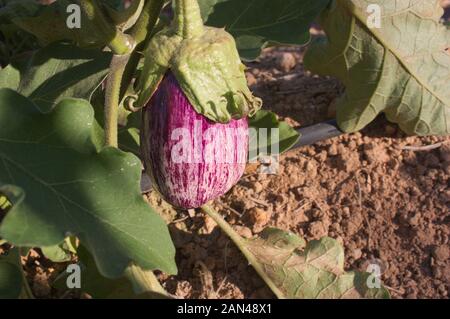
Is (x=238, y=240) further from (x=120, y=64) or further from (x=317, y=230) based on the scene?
(x=120, y=64)

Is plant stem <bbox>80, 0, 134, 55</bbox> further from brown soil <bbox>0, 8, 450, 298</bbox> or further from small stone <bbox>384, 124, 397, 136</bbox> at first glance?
small stone <bbox>384, 124, 397, 136</bbox>

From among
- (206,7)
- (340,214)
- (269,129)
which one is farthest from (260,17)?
(340,214)

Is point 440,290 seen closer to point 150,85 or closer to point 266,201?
point 266,201

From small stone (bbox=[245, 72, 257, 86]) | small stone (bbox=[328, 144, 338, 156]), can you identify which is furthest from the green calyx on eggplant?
small stone (bbox=[245, 72, 257, 86])

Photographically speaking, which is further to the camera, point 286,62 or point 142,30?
point 286,62

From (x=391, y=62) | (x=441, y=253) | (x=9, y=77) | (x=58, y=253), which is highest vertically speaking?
(x=9, y=77)

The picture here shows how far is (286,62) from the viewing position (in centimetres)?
188

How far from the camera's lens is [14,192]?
0.90 meters

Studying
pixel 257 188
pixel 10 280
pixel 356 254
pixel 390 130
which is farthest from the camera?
pixel 390 130

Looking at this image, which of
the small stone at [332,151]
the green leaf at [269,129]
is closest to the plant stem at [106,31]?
the green leaf at [269,129]

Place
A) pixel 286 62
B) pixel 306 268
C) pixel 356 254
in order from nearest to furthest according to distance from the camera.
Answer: pixel 306 268 < pixel 356 254 < pixel 286 62

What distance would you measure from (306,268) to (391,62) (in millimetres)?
480

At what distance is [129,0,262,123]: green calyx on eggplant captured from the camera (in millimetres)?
1004

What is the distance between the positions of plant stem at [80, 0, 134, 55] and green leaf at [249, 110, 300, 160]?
0.32 meters
